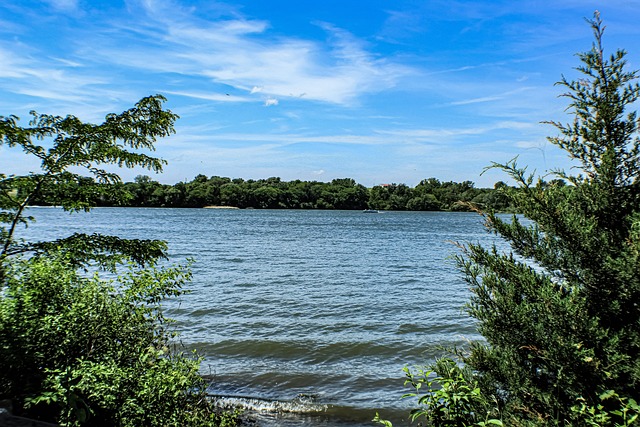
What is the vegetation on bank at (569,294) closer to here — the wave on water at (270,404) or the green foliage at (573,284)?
the green foliage at (573,284)

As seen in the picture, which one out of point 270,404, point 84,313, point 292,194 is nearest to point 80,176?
point 84,313

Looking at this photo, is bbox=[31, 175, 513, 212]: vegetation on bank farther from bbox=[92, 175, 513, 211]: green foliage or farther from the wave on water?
the wave on water

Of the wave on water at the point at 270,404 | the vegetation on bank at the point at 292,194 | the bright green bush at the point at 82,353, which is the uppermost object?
the vegetation on bank at the point at 292,194

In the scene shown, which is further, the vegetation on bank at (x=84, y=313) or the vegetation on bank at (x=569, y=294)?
the vegetation on bank at (x=84, y=313)

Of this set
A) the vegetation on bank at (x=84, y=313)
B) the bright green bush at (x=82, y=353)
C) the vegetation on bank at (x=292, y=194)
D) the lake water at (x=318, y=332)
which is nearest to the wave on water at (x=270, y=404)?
the lake water at (x=318, y=332)

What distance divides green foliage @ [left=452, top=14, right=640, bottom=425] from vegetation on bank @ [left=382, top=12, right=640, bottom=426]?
0.03 feet

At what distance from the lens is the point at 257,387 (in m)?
10.4

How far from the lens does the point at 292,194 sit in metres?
167

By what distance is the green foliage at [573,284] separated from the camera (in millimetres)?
3902

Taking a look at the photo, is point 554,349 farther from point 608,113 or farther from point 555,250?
point 608,113

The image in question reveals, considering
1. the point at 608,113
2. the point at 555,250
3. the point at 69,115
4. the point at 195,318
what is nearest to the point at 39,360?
the point at 69,115

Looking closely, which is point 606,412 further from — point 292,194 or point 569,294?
point 292,194

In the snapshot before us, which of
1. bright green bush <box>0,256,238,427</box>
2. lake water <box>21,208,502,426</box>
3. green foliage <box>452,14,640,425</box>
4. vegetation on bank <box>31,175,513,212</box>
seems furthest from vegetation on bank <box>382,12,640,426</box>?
vegetation on bank <box>31,175,513,212</box>

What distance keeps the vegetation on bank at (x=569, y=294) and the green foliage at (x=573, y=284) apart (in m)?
0.01
